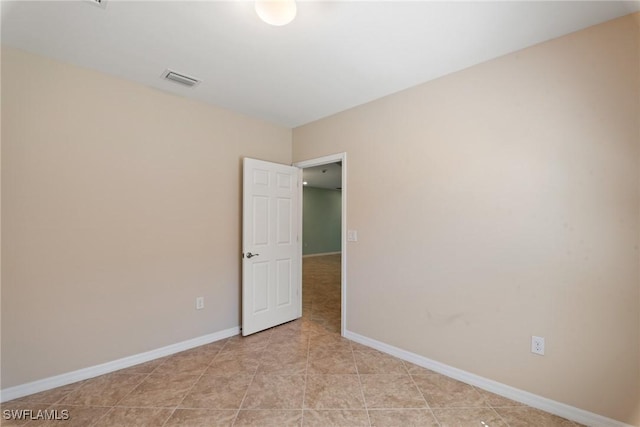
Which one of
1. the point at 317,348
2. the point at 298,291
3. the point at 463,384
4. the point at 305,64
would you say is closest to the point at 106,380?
the point at 317,348

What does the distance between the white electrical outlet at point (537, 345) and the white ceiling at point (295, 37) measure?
6.79 feet

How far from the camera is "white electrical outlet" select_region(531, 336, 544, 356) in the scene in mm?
1868

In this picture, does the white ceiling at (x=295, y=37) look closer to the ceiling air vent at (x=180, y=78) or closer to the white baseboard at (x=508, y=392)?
the ceiling air vent at (x=180, y=78)

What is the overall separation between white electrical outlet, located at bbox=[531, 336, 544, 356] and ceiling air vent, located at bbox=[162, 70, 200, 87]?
340 cm

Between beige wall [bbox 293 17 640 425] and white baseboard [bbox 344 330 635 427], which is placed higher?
beige wall [bbox 293 17 640 425]

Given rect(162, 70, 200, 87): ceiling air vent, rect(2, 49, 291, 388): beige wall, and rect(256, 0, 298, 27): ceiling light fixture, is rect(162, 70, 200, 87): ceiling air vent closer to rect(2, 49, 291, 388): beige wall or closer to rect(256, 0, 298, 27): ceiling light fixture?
rect(2, 49, 291, 388): beige wall

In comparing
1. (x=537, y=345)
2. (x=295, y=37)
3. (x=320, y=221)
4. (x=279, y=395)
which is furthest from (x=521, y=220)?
(x=320, y=221)

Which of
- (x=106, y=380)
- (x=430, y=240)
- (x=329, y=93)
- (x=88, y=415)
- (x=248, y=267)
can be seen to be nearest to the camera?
(x=88, y=415)

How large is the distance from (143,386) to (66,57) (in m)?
2.63

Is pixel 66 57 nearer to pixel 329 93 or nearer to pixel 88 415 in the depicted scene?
pixel 329 93

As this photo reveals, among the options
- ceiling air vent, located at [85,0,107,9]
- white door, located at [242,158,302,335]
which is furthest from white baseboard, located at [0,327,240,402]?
ceiling air vent, located at [85,0,107,9]

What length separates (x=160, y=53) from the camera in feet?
6.73

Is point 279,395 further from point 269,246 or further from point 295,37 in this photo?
point 295,37

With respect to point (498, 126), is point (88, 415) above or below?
below
